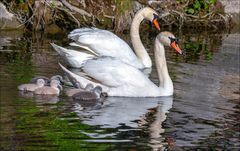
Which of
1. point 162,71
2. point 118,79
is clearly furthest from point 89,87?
point 162,71

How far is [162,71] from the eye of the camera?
12648 millimetres

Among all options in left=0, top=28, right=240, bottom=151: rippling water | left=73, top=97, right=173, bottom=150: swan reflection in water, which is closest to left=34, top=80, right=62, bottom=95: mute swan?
left=0, top=28, right=240, bottom=151: rippling water

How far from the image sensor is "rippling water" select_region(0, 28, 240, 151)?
29.7 feet

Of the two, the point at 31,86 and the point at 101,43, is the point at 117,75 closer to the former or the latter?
the point at 31,86

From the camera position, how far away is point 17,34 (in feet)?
60.4

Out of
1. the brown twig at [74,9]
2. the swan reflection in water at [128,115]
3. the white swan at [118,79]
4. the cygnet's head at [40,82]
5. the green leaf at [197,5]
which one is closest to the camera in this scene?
the swan reflection in water at [128,115]

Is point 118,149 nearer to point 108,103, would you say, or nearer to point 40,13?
point 108,103

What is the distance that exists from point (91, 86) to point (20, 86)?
1079 mm

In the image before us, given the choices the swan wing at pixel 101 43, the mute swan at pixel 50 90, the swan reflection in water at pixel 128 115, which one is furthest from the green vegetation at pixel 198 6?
the mute swan at pixel 50 90

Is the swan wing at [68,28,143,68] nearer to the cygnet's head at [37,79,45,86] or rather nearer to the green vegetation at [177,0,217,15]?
the cygnet's head at [37,79,45,86]

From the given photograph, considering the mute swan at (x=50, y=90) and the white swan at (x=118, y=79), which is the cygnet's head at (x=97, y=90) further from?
the mute swan at (x=50, y=90)

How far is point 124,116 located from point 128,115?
115 mm

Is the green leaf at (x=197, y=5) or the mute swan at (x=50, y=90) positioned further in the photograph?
the green leaf at (x=197, y=5)

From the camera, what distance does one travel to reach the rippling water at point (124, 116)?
9.05 m
